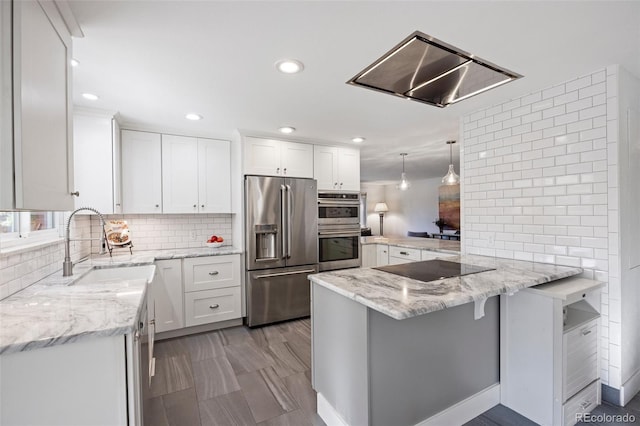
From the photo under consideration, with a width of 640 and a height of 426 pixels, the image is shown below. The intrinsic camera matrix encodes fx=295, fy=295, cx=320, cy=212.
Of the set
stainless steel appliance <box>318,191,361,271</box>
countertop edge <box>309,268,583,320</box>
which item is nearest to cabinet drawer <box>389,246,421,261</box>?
stainless steel appliance <box>318,191,361,271</box>

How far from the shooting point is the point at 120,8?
4.30ft

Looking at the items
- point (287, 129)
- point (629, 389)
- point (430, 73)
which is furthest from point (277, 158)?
point (629, 389)

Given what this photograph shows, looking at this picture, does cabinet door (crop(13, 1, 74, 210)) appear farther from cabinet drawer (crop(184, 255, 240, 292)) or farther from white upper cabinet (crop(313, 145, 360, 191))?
white upper cabinet (crop(313, 145, 360, 191))

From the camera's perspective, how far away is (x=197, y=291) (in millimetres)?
3148

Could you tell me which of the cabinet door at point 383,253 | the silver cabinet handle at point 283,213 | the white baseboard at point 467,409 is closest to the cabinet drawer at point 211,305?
the silver cabinet handle at point 283,213

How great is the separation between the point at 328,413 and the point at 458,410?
793 mm

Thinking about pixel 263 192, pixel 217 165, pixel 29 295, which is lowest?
pixel 29 295

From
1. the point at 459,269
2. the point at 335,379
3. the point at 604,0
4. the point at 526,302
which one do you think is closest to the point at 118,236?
the point at 335,379

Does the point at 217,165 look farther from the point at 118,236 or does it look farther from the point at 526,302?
the point at 526,302

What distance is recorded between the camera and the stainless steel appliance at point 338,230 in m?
3.76

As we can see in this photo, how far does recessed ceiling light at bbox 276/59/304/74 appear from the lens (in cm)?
178

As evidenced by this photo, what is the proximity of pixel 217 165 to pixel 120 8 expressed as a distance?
2228 mm

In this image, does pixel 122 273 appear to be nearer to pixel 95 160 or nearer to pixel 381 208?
pixel 95 160

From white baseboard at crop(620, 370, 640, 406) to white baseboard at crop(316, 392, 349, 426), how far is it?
185 centimetres
